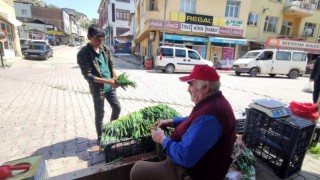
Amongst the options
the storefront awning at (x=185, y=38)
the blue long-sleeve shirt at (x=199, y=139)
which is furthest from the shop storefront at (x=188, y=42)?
the blue long-sleeve shirt at (x=199, y=139)

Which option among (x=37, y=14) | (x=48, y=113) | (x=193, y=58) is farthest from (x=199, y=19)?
(x=37, y=14)

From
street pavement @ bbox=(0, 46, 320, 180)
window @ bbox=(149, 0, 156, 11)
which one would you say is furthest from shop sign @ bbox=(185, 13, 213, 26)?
street pavement @ bbox=(0, 46, 320, 180)

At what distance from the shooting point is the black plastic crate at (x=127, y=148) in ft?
7.77

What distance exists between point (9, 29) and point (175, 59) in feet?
52.1

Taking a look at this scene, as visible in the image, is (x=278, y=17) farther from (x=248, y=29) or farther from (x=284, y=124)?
(x=284, y=124)

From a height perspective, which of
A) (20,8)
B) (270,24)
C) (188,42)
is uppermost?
(20,8)

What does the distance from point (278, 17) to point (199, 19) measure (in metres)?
10.8

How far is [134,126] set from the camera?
2473mm

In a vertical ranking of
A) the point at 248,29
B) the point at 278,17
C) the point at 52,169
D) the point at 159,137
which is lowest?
the point at 52,169

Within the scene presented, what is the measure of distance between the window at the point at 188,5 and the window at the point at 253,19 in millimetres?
7140

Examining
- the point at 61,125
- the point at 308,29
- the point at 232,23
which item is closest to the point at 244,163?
the point at 61,125

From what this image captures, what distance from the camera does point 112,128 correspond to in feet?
8.03

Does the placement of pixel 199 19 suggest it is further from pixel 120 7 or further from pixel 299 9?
pixel 120 7

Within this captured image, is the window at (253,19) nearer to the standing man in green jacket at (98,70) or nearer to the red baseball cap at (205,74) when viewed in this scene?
the standing man in green jacket at (98,70)
